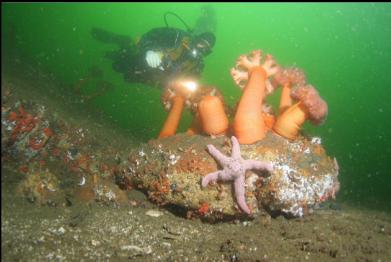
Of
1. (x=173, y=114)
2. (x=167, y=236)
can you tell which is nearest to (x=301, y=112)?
(x=173, y=114)

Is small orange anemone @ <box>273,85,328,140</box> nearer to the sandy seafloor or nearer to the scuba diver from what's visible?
the sandy seafloor

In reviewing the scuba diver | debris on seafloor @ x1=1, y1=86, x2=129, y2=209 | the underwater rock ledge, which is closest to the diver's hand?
the scuba diver

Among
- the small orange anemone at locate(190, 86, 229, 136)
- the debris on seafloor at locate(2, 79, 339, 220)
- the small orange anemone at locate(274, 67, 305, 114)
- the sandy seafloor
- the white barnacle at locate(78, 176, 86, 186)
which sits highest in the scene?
the small orange anemone at locate(274, 67, 305, 114)

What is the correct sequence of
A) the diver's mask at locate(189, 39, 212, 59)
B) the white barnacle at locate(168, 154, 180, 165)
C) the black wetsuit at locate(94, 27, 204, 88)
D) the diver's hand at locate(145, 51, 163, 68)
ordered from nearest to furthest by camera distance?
1. the white barnacle at locate(168, 154, 180, 165)
2. the diver's hand at locate(145, 51, 163, 68)
3. the black wetsuit at locate(94, 27, 204, 88)
4. the diver's mask at locate(189, 39, 212, 59)

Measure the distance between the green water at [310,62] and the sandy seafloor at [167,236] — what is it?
214 cm

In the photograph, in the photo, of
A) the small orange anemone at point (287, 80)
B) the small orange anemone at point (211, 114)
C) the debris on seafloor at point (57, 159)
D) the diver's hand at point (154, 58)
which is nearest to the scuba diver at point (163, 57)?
the diver's hand at point (154, 58)

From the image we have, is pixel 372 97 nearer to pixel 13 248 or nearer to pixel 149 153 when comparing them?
pixel 149 153

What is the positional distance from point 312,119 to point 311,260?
2314 mm

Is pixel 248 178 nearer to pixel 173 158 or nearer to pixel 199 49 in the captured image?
pixel 173 158

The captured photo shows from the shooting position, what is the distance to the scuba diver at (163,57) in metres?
7.92

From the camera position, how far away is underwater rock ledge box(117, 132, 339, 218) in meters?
4.88

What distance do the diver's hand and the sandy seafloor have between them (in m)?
3.40

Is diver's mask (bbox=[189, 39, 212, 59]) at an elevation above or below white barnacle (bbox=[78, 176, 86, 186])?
above

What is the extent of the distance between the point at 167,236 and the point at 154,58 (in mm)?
4776
